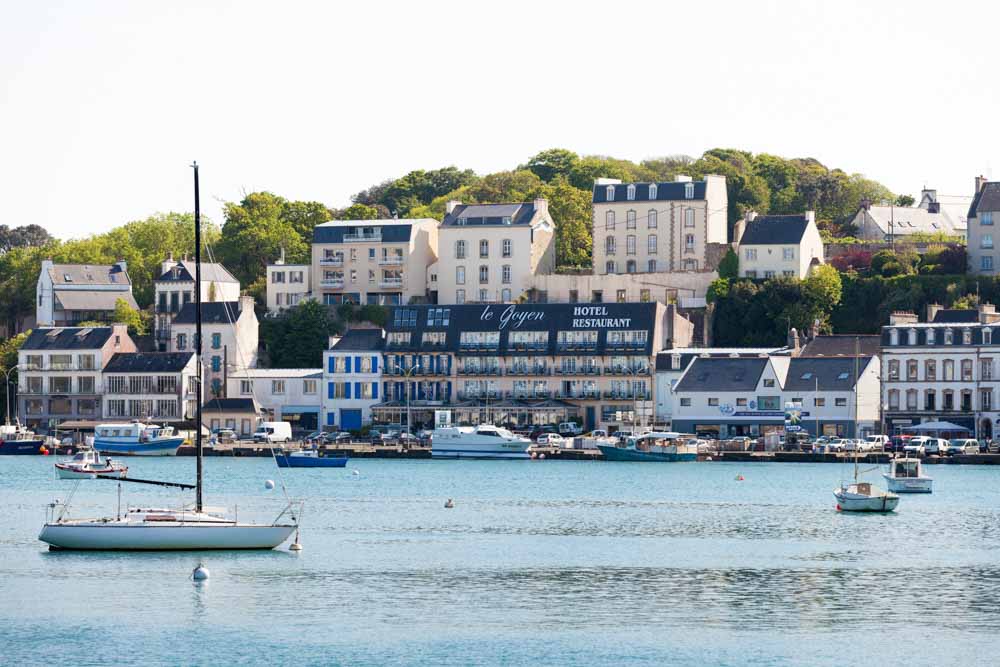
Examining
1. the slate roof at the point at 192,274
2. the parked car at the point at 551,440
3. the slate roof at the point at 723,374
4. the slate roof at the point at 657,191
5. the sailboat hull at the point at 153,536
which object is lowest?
the parked car at the point at 551,440

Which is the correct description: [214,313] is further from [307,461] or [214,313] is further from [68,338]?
[307,461]

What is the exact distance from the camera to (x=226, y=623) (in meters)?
44.8

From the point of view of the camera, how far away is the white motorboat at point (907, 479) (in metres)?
84.8

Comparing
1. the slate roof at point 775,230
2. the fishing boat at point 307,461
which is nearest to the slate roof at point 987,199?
the slate roof at point 775,230

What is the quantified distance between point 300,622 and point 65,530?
13.4 m

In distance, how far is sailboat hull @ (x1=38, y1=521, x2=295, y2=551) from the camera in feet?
180

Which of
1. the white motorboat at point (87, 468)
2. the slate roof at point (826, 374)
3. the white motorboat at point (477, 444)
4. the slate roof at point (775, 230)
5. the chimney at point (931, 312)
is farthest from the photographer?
the slate roof at point (775, 230)

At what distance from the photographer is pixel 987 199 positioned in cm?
12800

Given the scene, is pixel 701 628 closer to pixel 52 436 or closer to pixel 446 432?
pixel 446 432

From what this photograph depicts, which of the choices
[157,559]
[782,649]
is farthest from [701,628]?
[157,559]

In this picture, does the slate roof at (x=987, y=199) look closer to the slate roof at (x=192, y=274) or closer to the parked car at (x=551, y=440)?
the parked car at (x=551, y=440)

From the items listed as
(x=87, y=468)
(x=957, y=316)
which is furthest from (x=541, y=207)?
(x=87, y=468)

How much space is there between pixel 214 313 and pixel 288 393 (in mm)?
9029

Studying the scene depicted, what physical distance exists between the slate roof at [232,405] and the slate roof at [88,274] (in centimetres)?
2267
